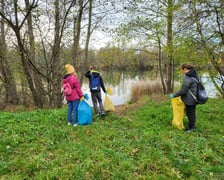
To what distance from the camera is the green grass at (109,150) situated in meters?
3.13

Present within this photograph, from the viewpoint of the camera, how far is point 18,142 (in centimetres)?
406

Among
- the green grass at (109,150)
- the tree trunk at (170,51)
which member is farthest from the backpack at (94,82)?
the tree trunk at (170,51)

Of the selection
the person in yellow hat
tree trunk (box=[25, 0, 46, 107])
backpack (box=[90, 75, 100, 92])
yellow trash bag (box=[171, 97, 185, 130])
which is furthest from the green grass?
tree trunk (box=[25, 0, 46, 107])

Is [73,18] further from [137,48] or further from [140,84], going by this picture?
[140,84]

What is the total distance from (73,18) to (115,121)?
6152mm

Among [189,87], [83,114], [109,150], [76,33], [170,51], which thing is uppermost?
[76,33]

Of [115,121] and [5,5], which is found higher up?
[5,5]

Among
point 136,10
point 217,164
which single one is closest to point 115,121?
point 217,164

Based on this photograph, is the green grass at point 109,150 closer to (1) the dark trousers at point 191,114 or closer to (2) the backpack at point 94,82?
(1) the dark trousers at point 191,114

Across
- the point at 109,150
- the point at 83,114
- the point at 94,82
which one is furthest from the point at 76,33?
the point at 109,150

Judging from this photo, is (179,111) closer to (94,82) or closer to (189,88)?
(189,88)

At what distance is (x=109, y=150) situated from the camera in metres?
3.73

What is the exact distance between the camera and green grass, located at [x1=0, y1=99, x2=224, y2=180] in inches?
123

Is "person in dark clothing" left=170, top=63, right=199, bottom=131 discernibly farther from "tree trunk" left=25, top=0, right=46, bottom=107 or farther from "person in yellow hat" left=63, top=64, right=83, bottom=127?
"tree trunk" left=25, top=0, right=46, bottom=107
